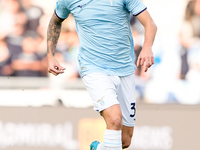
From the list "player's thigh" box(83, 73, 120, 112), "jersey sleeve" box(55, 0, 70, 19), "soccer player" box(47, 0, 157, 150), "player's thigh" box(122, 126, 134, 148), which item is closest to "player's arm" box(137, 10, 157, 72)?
"soccer player" box(47, 0, 157, 150)

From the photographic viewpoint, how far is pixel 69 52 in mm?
8625

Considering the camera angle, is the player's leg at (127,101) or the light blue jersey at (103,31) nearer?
the light blue jersey at (103,31)

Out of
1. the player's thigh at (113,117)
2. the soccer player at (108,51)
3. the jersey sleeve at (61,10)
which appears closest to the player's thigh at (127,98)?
the soccer player at (108,51)

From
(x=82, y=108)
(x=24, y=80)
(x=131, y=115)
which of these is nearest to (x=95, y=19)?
(x=131, y=115)

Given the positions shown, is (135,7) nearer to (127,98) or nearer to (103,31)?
(103,31)

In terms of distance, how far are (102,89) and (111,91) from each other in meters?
0.10

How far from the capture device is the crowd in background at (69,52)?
8.62 m

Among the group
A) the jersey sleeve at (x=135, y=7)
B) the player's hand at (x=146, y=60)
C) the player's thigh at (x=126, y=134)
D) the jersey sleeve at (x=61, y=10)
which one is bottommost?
the player's thigh at (x=126, y=134)

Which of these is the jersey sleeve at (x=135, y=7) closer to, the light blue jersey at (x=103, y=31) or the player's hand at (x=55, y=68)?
the light blue jersey at (x=103, y=31)

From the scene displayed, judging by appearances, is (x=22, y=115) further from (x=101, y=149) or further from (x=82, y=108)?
(x=101, y=149)

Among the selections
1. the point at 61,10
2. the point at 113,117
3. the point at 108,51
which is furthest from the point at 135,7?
the point at 113,117

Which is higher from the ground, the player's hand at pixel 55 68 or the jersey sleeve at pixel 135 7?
the jersey sleeve at pixel 135 7

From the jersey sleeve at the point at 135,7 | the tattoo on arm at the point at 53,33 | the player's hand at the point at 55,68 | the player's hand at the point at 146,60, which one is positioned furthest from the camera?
the tattoo on arm at the point at 53,33

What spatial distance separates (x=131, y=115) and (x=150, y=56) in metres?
1.13
